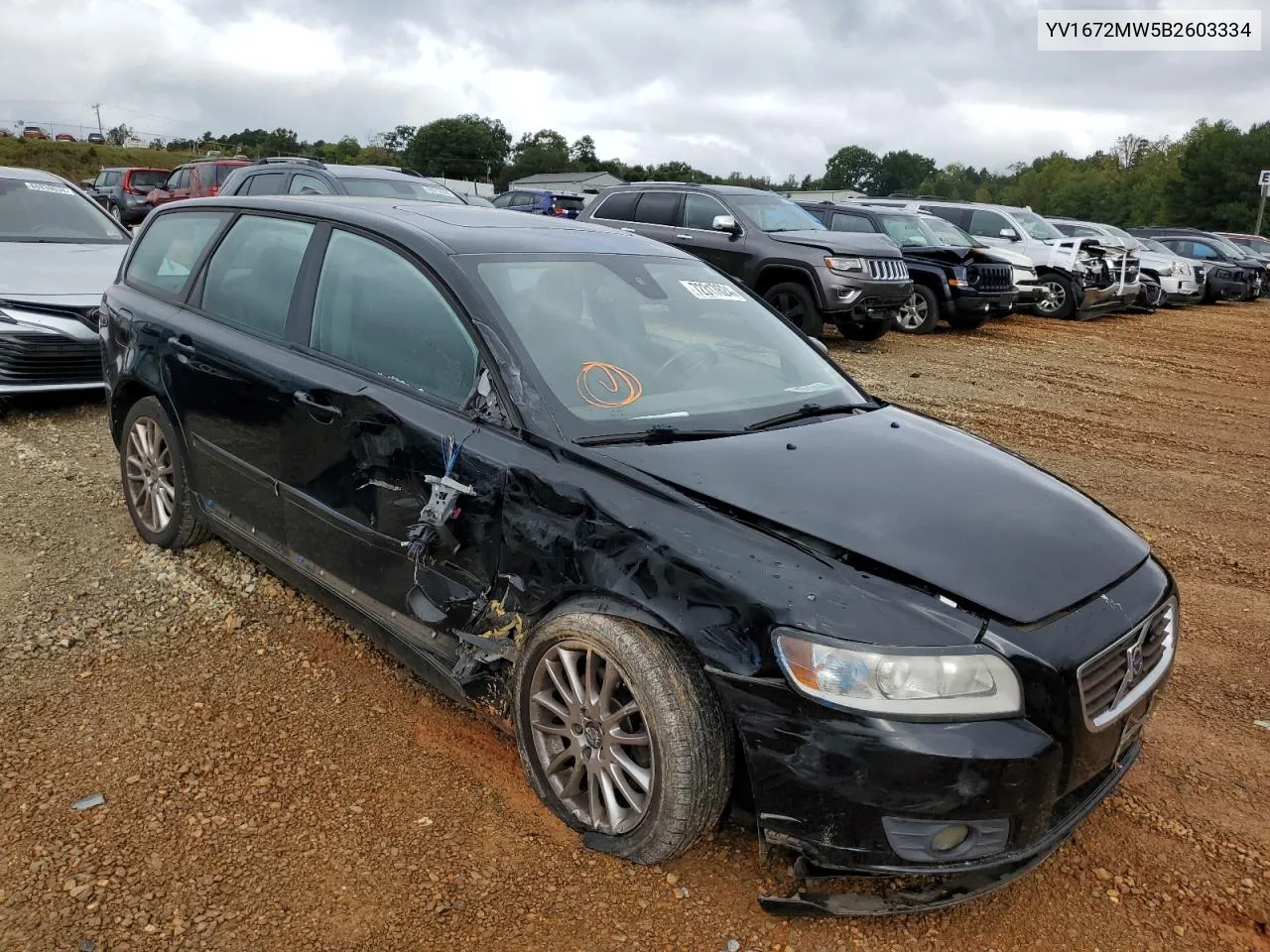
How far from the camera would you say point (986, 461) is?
3061 millimetres

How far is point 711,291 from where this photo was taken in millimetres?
3764

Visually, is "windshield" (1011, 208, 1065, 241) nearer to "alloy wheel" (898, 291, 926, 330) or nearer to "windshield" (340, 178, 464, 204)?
"alloy wheel" (898, 291, 926, 330)

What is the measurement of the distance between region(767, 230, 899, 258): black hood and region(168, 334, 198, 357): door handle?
798cm

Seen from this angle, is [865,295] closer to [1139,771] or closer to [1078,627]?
[1139,771]

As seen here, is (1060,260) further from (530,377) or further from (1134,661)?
(530,377)

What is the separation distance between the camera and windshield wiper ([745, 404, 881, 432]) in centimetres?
304

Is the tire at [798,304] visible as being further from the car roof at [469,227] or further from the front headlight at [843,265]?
the car roof at [469,227]

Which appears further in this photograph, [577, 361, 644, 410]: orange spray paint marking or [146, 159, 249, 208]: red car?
[146, 159, 249, 208]: red car

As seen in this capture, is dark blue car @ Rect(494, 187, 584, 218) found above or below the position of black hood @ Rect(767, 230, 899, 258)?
above

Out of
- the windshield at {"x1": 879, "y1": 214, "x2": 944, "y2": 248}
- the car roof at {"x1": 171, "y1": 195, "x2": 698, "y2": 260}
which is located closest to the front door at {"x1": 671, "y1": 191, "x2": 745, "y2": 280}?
the windshield at {"x1": 879, "y1": 214, "x2": 944, "y2": 248}

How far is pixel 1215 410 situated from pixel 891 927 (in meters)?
8.76

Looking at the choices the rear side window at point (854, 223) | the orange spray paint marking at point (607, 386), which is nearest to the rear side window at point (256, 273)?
the orange spray paint marking at point (607, 386)

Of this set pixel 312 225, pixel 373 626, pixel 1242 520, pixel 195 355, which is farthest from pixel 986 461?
pixel 1242 520

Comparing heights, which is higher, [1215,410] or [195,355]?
[195,355]
